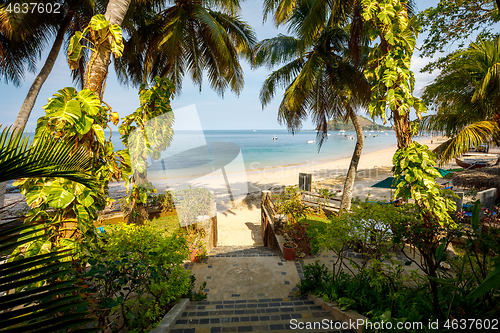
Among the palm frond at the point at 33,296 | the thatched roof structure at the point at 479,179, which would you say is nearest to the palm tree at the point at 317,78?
the thatched roof structure at the point at 479,179

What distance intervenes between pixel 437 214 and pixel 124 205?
976cm

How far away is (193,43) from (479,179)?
450 inches

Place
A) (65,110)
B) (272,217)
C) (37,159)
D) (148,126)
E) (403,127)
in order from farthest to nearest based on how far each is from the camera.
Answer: (272,217) → (148,126) → (403,127) → (65,110) → (37,159)

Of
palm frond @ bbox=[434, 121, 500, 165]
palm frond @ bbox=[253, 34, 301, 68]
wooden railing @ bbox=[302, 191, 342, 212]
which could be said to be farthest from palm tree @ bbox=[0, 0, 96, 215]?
palm frond @ bbox=[434, 121, 500, 165]

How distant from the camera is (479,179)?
329 inches

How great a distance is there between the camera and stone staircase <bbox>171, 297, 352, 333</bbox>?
10.0ft

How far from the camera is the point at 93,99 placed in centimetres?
278

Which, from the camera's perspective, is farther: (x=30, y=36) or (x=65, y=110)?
(x=30, y=36)

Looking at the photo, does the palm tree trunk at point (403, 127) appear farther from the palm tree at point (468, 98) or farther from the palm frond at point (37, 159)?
the palm frond at point (37, 159)

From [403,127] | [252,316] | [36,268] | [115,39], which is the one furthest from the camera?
[403,127]

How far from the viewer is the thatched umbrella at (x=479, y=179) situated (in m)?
8.17

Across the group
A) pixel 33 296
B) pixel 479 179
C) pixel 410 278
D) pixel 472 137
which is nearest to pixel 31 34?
pixel 33 296

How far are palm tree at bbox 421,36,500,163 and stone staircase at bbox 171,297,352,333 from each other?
5462 mm

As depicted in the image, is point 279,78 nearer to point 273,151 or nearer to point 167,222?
point 167,222
